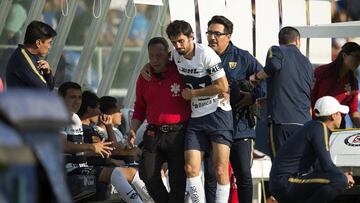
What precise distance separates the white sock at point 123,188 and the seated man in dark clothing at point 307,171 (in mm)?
1419

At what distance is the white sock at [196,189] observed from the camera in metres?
8.70

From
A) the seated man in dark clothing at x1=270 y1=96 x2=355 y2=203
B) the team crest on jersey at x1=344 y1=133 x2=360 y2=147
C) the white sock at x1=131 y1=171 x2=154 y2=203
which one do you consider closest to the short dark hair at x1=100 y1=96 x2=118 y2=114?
the white sock at x1=131 y1=171 x2=154 y2=203

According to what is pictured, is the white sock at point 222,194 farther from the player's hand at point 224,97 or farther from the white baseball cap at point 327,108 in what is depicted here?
the white baseball cap at point 327,108

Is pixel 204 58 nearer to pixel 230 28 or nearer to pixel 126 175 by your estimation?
pixel 230 28

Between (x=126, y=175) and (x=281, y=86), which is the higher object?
(x=281, y=86)

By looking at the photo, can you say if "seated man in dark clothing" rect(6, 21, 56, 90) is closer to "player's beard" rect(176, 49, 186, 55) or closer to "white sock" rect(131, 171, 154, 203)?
"player's beard" rect(176, 49, 186, 55)

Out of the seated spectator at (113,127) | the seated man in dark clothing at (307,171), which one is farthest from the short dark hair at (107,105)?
the seated man in dark clothing at (307,171)

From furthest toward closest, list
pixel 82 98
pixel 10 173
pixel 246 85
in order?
pixel 82 98
pixel 246 85
pixel 10 173

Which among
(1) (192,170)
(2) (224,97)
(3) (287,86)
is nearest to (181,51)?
(2) (224,97)

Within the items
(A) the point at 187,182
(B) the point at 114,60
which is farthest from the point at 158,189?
(B) the point at 114,60

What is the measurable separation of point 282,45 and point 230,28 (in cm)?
91

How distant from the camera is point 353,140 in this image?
10508mm

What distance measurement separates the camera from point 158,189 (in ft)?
29.2

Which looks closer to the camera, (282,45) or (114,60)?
(282,45)
